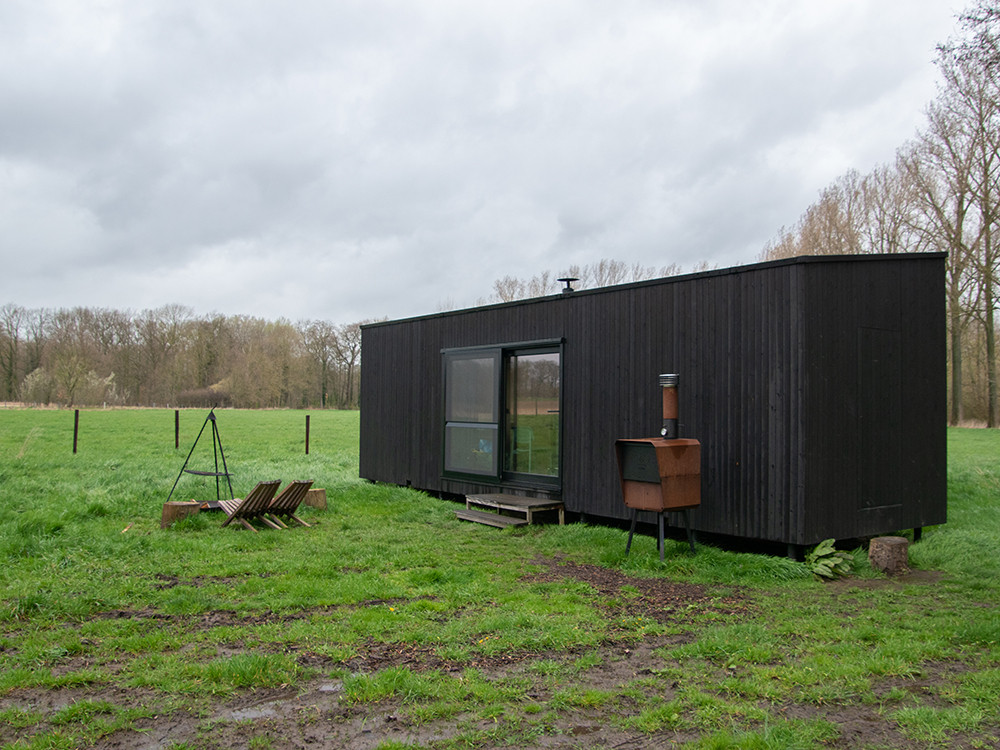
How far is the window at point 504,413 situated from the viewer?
8.69 m

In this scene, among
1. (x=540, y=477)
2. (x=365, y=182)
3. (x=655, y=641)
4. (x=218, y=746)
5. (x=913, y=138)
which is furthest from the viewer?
(x=913, y=138)

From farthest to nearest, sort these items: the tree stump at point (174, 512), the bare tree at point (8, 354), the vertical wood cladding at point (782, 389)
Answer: the bare tree at point (8, 354) < the tree stump at point (174, 512) < the vertical wood cladding at point (782, 389)

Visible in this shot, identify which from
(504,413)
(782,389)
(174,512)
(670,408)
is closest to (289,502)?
(174,512)

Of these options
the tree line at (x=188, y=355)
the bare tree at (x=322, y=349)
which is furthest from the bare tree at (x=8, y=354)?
the bare tree at (x=322, y=349)

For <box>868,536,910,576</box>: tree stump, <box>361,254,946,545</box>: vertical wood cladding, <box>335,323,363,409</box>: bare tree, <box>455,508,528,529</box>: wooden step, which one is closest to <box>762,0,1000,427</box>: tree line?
<box>361,254,946,545</box>: vertical wood cladding

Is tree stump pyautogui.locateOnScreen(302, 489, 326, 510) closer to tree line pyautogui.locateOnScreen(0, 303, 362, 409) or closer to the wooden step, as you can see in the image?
the wooden step

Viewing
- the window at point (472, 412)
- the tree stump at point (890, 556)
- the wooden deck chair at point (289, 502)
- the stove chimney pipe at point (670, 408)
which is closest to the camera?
the tree stump at point (890, 556)

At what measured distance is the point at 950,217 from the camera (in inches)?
859

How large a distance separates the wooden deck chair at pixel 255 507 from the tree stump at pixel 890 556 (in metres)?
5.72

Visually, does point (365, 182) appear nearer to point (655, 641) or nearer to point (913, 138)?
point (655, 641)

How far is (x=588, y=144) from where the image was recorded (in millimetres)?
15758

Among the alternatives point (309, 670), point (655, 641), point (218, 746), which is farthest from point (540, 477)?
point (218, 746)

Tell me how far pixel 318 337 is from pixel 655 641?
1831 inches

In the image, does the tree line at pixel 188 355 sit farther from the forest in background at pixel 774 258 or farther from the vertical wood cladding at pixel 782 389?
the vertical wood cladding at pixel 782 389
